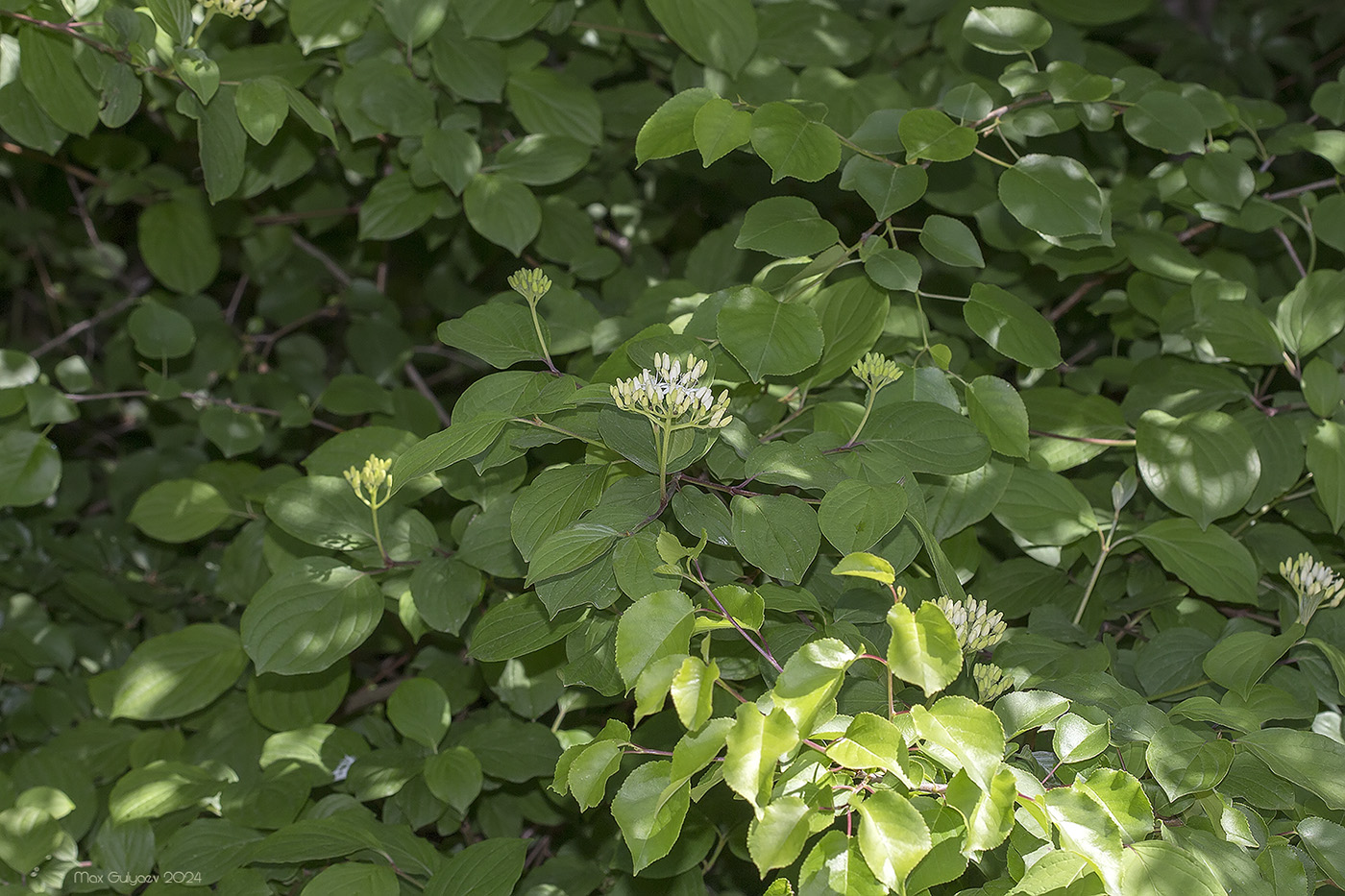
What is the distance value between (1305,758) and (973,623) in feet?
0.93

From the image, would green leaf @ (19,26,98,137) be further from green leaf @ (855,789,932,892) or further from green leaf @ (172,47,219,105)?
green leaf @ (855,789,932,892)

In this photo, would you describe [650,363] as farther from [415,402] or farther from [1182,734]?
[415,402]

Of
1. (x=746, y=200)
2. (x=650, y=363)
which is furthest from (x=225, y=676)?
(x=746, y=200)

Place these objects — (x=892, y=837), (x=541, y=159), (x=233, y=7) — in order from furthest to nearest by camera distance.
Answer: (x=541, y=159) → (x=233, y=7) → (x=892, y=837)

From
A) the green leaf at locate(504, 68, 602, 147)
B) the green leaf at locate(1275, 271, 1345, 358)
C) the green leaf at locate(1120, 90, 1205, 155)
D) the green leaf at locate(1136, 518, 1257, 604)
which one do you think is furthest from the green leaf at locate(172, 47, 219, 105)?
the green leaf at locate(1275, 271, 1345, 358)

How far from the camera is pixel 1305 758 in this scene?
849 mm

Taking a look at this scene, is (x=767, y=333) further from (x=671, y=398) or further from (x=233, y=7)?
(x=233, y=7)

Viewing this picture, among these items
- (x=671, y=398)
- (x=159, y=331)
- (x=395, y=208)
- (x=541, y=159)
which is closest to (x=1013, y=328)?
(x=671, y=398)

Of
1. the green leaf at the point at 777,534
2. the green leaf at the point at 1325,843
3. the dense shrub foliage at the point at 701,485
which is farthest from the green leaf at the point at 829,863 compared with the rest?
the green leaf at the point at 1325,843

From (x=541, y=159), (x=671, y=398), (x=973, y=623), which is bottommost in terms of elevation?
(x=973, y=623)

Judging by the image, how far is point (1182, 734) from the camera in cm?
85

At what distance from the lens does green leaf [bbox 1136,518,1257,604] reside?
3.80 ft

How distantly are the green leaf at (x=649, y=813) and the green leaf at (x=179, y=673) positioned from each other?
83 centimetres

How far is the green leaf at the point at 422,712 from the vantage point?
1.26 meters
